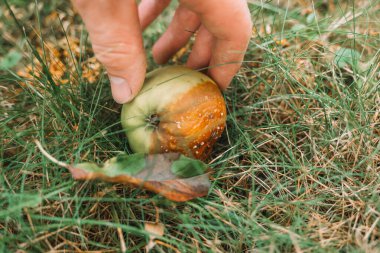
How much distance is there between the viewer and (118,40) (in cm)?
128

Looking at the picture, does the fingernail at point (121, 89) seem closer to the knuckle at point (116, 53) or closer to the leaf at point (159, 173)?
the knuckle at point (116, 53)

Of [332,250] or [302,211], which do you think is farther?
[302,211]

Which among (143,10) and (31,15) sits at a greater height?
(143,10)

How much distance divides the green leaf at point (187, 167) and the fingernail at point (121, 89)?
0.31m

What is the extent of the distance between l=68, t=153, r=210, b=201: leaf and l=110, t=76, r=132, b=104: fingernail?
238mm

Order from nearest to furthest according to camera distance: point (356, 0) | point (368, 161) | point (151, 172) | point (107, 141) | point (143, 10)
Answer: point (151, 172), point (368, 161), point (107, 141), point (143, 10), point (356, 0)

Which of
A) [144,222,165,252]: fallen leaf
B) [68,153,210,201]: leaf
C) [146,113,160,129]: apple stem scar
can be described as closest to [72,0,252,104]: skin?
[146,113,160,129]: apple stem scar

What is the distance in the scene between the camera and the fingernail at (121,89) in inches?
55.1

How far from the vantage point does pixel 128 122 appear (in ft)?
4.74

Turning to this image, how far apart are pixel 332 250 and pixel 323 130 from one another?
57 centimetres

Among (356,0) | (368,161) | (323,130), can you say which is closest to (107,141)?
(323,130)

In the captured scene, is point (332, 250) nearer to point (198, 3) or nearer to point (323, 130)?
point (323, 130)

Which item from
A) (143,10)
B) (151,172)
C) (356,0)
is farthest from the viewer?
(356,0)

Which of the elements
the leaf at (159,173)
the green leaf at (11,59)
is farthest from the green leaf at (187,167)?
the green leaf at (11,59)
